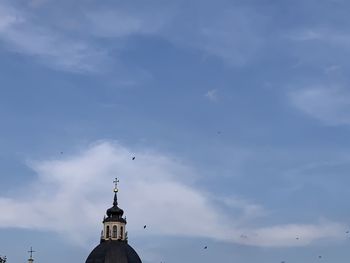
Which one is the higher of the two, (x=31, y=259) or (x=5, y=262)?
(x=31, y=259)

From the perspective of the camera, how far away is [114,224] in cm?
15838

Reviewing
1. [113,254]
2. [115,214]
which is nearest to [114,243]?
[113,254]

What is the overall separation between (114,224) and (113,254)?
12.3 meters

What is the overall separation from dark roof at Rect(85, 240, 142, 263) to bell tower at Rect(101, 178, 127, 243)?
14.5ft

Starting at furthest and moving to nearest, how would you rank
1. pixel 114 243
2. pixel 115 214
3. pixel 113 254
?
pixel 115 214 → pixel 114 243 → pixel 113 254

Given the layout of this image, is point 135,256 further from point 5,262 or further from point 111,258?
point 5,262

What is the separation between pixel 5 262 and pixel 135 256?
60321 millimetres

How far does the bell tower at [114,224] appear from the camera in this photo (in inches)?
6147

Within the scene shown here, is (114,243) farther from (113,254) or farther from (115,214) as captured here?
(115,214)

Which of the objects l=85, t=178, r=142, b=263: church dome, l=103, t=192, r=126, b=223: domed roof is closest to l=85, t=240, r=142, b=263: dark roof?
l=85, t=178, r=142, b=263: church dome

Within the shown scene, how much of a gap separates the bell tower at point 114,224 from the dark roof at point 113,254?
14.5 feet

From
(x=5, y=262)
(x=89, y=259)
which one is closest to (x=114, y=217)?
(x=89, y=259)

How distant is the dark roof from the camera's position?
14588 cm

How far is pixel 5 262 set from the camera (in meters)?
90.5
